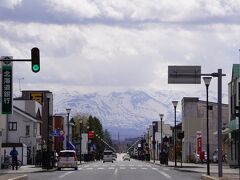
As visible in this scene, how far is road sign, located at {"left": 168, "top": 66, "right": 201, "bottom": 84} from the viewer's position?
4346 cm

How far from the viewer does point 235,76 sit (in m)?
72.6

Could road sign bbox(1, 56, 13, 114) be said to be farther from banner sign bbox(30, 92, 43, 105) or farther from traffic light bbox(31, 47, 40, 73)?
banner sign bbox(30, 92, 43, 105)

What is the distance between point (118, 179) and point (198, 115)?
76624 millimetres

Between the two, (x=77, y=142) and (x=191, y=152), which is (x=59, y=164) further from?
(x=77, y=142)

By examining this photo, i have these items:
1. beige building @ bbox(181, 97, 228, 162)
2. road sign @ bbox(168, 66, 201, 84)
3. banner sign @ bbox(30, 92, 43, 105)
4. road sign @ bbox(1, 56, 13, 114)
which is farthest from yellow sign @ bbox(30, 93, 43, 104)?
road sign @ bbox(168, 66, 201, 84)

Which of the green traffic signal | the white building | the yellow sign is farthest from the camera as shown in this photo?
the yellow sign

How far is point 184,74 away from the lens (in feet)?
144

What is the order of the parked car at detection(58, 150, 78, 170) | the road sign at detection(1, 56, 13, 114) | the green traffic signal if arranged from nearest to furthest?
1. the green traffic signal
2. the road sign at detection(1, 56, 13, 114)
3. the parked car at detection(58, 150, 78, 170)

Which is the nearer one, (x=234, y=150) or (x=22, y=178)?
(x=22, y=178)

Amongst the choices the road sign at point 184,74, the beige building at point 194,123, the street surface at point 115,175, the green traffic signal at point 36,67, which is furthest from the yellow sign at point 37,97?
the green traffic signal at point 36,67

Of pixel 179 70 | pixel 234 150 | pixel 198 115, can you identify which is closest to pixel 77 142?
pixel 198 115

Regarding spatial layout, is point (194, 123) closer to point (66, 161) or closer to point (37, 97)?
point (37, 97)

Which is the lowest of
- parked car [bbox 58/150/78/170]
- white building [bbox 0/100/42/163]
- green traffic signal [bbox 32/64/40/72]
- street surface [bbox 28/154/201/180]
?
street surface [bbox 28/154/201/180]

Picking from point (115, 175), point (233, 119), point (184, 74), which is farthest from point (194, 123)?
point (184, 74)
